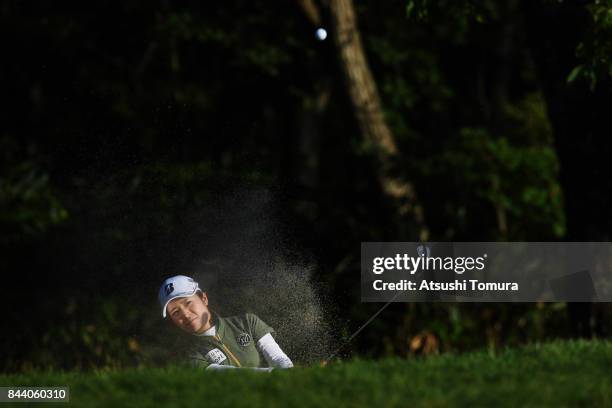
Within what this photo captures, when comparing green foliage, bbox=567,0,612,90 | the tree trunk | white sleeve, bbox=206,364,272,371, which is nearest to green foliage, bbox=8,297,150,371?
the tree trunk

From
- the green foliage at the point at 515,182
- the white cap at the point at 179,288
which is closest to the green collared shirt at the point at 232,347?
the white cap at the point at 179,288

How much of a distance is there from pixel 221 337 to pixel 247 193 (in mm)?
4756

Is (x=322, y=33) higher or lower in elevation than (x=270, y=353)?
higher

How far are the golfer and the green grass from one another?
1.98 feet

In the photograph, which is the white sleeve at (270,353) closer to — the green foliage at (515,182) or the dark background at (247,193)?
the dark background at (247,193)

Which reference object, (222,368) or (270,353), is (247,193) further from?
(222,368)

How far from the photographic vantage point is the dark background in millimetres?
10492

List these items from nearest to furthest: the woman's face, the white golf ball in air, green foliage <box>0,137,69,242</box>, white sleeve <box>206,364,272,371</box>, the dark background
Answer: white sleeve <box>206,364,272,371</box>, the woman's face, the dark background, green foliage <box>0,137,69,242</box>, the white golf ball in air

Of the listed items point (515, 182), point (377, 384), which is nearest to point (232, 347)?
point (377, 384)

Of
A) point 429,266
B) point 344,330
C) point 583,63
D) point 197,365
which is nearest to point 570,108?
point 583,63

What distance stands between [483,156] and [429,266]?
222 cm

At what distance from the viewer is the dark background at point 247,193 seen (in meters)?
10.5

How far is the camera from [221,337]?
771 centimetres

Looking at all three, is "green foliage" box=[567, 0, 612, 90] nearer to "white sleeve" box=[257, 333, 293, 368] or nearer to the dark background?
the dark background
